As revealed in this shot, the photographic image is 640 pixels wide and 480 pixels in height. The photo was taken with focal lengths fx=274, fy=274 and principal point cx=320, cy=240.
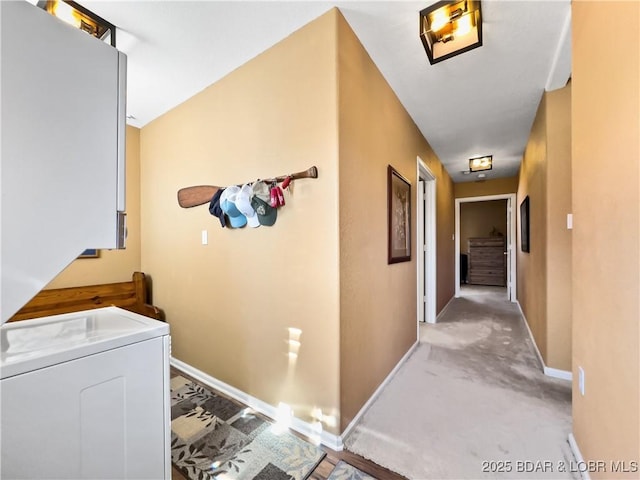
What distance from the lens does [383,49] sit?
182cm

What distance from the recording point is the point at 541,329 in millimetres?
2574

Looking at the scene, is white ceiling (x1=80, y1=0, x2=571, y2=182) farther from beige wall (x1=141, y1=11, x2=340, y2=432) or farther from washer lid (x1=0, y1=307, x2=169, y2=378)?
washer lid (x1=0, y1=307, x2=169, y2=378)

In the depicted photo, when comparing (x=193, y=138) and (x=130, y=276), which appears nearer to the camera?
(x=193, y=138)

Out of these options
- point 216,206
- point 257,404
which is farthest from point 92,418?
point 216,206

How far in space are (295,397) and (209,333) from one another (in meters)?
0.93

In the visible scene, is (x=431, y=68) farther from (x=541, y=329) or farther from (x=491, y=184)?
(x=491, y=184)

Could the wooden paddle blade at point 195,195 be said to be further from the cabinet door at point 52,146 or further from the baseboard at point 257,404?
the baseboard at point 257,404

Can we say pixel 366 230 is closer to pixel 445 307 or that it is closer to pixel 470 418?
pixel 470 418

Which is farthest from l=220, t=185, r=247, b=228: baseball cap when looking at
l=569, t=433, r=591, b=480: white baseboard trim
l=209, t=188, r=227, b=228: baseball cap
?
l=569, t=433, r=591, b=480: white baseboard trim

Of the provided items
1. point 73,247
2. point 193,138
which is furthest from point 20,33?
point 193,138

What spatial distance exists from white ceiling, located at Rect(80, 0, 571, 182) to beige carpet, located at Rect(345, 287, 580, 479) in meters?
2.40

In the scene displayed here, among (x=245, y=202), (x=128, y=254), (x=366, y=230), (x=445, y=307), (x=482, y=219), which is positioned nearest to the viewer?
(x=245, y=202)

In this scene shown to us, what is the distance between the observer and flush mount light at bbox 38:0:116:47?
1474mm

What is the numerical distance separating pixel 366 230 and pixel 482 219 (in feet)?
23.4
